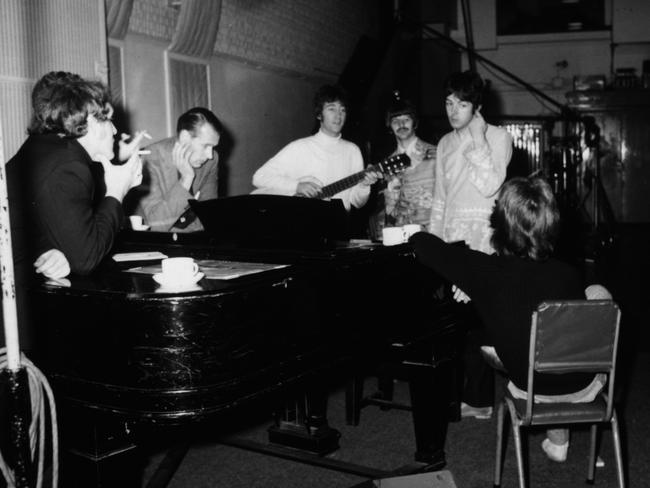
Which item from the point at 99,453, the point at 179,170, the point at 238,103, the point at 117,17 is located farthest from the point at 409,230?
the point at 238,103

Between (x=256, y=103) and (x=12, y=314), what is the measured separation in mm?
5368

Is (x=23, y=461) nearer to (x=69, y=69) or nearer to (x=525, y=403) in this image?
(x=525, y=403)

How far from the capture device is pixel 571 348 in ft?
8.22

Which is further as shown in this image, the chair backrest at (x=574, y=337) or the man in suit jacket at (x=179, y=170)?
the man in suit jacket at (x=179, y=170)

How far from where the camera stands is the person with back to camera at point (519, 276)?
2.68m

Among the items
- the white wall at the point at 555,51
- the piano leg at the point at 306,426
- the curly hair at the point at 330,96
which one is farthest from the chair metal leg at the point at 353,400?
the white wall at the point at 555,51

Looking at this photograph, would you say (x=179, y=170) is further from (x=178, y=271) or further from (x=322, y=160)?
(x=178, y=271)

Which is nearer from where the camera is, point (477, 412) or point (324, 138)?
point (477, 412)

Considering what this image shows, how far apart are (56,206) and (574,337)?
5.56ft

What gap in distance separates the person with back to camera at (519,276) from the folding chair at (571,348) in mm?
116

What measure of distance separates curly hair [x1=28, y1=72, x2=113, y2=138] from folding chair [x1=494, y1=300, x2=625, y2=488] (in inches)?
62.1

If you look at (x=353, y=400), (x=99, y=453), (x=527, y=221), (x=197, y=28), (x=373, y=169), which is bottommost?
(x=353, y=400)

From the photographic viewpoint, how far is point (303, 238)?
264 centimetres

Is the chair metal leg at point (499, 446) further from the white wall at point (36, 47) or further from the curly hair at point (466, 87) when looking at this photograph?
the white wall at point (36, 47)
